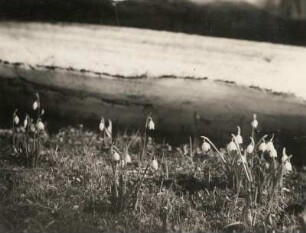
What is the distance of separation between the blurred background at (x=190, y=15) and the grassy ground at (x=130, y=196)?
91 centimetres

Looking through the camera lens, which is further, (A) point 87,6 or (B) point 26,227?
(A) point 87,6

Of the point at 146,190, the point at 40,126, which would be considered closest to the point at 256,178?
the point at 146,190

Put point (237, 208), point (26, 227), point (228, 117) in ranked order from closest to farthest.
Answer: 1. point (26, 227)
2. point (237, 208)
3. point (228, 117)

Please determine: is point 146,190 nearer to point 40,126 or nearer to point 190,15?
point 40,126

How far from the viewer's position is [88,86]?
4156mm

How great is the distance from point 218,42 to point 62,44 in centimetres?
116

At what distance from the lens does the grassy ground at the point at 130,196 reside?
3.11m

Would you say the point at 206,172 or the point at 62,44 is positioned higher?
the point at 62,44

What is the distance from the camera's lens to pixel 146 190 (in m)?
3.46

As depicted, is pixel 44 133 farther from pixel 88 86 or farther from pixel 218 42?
pixel 218 42

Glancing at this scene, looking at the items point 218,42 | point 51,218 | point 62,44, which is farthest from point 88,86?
point 51,218

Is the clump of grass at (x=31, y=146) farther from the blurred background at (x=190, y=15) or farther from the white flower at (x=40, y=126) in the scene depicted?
the blurred background at (x=190, y=15)

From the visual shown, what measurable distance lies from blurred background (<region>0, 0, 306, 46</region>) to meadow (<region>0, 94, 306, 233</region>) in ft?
2.63

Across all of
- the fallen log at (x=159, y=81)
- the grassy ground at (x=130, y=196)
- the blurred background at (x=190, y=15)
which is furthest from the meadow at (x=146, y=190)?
the blurred background at (x=190, y=15)
